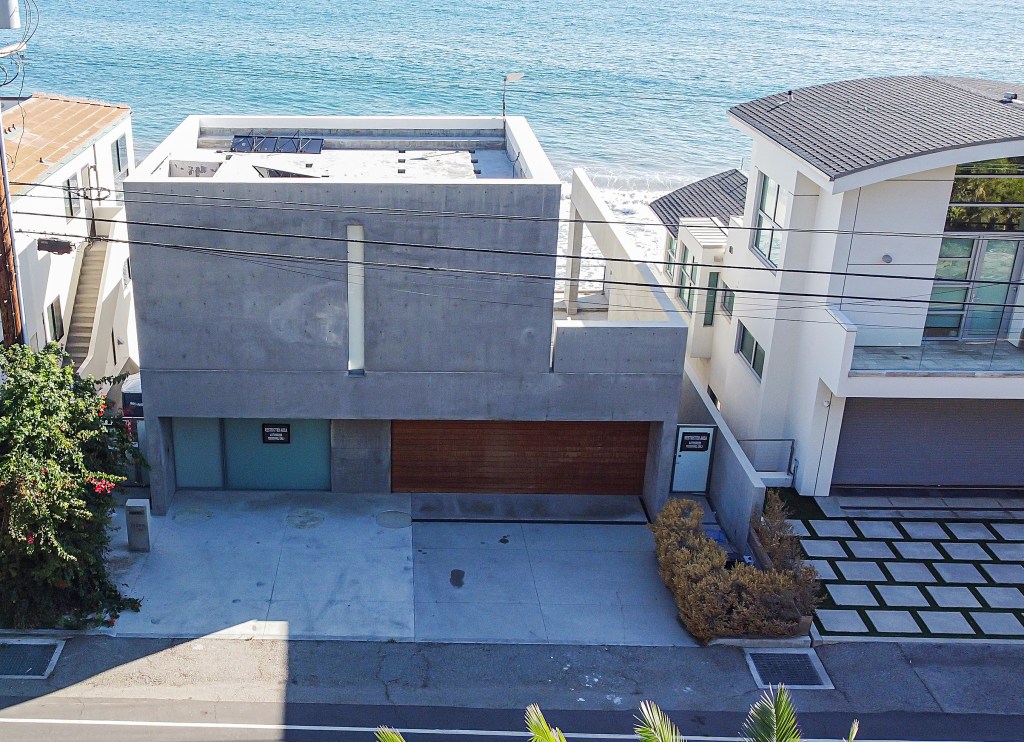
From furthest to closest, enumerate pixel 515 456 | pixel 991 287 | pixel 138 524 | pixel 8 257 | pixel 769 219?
pixel 769 219 → pixel 991 287 → pixel 515 456 → pixel 138 524 → pixel 8 257

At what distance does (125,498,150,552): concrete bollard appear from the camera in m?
18.4

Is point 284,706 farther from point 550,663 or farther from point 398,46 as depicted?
point 398,46

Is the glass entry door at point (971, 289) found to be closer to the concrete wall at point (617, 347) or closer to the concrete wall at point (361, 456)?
the concrete wall at point (617, 347)

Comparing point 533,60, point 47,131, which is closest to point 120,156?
point 47,131

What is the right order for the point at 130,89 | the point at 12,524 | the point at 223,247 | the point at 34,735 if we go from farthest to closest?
the point at 130,89 → the point at 223,247 → the point at 12,524 → the point at 34,735

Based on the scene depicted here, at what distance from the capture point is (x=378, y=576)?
1844 cm

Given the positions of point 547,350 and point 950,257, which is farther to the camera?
point 950,257

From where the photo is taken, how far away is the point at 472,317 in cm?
1919

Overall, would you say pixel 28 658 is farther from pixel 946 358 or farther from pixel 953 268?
pixel 953 268

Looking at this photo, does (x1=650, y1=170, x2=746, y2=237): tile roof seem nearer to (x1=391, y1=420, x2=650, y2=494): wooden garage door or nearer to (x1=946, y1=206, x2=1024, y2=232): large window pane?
(x1=946, y1=206, x2=1024, y2=232): large window pane

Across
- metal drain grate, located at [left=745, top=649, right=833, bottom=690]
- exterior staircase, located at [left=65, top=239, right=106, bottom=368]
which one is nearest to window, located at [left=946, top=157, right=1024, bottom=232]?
metal drain grate, located at [left=745, top=649, right=833, bottom=690]

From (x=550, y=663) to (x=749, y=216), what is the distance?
1219 centimetres

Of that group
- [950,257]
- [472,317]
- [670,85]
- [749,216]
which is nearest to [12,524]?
[472,317]

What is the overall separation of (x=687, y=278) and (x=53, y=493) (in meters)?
16.4
